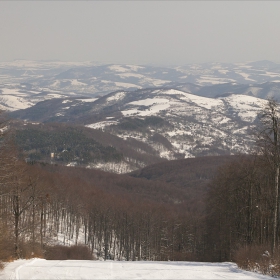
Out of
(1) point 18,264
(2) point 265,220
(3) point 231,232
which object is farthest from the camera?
(3) point 231,232

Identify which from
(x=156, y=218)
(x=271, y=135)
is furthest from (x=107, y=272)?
(x=156, y=218)

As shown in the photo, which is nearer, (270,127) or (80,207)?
(270,127)

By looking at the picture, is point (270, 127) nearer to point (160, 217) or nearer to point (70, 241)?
point (70, 241)

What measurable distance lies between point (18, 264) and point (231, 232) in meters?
29.0

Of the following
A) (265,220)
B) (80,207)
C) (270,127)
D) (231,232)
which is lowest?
(80,207)

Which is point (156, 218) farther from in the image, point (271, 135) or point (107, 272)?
point (107, 272)

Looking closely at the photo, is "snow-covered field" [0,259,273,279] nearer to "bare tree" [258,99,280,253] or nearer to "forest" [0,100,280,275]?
"forest" [0,100,280,275]

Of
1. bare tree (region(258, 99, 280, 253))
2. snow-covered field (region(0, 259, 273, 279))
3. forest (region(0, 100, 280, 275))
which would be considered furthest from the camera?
forest (region(0, 100, 280, 275))

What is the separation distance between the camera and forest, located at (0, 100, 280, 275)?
2780cm

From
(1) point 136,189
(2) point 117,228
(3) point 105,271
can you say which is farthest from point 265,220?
(1) point 136,189

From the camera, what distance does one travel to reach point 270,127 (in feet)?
90.8

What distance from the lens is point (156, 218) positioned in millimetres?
108625

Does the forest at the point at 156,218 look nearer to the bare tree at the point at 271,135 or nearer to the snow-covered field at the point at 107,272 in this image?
the bare tree at the point at 271,135

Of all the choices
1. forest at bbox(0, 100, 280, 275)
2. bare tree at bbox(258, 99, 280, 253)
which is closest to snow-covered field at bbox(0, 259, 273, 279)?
forest at bbox(0, 100, 280, 275)
